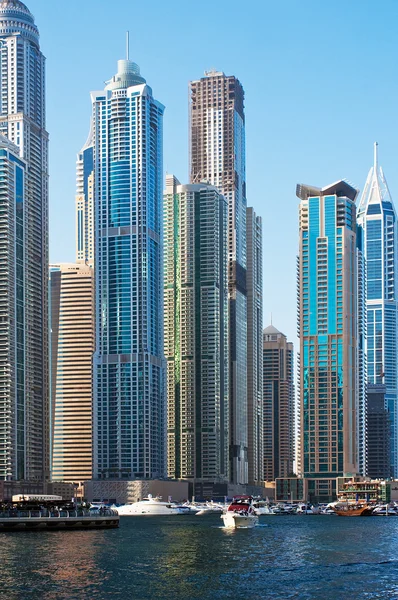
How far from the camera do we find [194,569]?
13500 centimetres

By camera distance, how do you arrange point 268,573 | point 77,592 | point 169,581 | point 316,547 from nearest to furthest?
1. point 77,592
2. point 169,581
3. point 268,573
4. point 316,547

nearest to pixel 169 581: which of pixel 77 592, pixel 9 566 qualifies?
pixel 77 592

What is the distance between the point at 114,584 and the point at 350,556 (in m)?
45.6

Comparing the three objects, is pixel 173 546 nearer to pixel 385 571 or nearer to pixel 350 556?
pixel 350 556

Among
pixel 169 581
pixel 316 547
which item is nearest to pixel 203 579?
pixel 169 581

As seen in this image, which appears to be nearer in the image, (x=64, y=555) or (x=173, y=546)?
(x=64, y=555)

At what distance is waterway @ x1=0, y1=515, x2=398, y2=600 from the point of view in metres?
113

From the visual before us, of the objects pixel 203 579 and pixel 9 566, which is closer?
pixel 203 579

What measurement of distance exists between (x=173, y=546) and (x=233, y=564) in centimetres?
3741

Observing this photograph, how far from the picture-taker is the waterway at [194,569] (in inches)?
4454

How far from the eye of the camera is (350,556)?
154500 millimetres

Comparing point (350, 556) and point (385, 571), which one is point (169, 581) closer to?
point (385, 571)

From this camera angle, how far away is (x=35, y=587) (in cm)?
11600

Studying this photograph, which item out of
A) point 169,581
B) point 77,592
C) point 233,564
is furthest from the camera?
point 233,564
